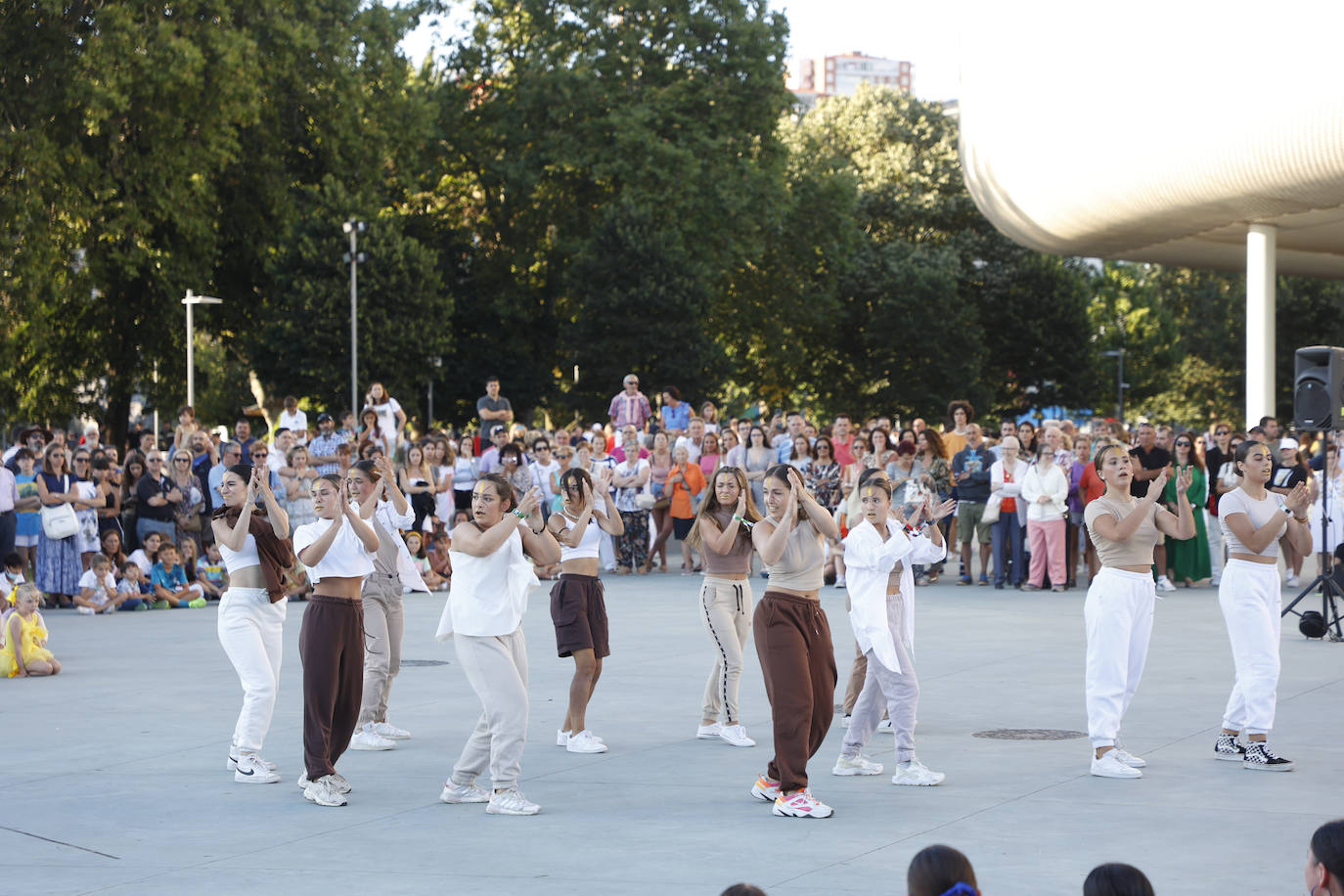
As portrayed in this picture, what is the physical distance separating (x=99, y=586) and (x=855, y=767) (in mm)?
12131

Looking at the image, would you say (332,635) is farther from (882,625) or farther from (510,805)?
(882,625)

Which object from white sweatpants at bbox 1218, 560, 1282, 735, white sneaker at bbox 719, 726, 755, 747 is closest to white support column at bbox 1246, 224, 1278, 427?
white sweatpants at bbox 1218, 560, 1282, 735

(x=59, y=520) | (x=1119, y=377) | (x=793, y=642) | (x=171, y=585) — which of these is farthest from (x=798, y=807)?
(x=1119, y=377)

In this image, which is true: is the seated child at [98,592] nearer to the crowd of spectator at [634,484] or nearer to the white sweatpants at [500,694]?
the crowd of spectator at [634,484]

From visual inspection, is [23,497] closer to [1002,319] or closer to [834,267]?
[834,267]

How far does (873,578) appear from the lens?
29.5 feet

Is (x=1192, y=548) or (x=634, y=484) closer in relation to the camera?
(x=1192, y=548)

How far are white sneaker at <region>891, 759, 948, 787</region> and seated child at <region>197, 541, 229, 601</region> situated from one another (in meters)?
12.9

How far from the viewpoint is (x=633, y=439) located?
75.0ft

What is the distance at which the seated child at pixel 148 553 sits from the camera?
1902 centimetres

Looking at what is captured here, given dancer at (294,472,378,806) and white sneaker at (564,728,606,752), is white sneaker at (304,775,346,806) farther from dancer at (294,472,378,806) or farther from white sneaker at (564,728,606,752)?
white sneaker at (564,728,606,752)

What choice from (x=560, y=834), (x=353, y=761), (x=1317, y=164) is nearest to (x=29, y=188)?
(x=1317, y=164)

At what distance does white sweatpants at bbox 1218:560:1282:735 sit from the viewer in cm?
906

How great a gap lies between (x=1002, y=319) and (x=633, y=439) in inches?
1473
